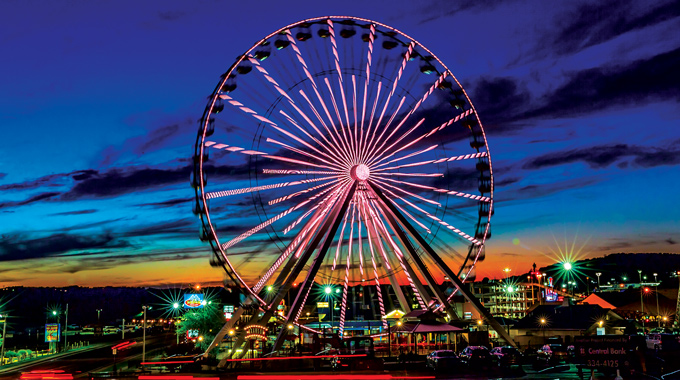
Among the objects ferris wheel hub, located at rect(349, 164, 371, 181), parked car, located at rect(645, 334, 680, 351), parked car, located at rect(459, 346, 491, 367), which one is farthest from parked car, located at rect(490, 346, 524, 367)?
ferris wheel hub, located at rect(349, 164, 371, 181)

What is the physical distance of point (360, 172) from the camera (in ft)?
159

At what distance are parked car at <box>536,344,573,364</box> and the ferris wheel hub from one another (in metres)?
17.2

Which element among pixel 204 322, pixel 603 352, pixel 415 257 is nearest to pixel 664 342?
pixel 415 257

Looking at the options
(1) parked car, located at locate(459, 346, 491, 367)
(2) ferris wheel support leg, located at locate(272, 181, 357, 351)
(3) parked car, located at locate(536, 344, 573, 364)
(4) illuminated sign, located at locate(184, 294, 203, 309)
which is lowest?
(3) parked car, located at locate(536, 344, 573, 364)

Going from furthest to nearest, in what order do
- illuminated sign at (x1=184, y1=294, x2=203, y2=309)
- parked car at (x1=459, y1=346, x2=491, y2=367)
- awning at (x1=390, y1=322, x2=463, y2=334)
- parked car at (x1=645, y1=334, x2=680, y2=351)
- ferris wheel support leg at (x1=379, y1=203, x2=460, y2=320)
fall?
illuminated sign at (x1=184, y1=294, x2=203, y2=309)
ferris wheel support leg at (x1=379, y1=203, x2=460, y2=320)
awning at (x1=390, y1=322, x2=463, y2=334)
parked car at (x1=645, y1=334, x2=680, y2=351)
parked car at (x1=459, y1=346, x2=491, y2=367)

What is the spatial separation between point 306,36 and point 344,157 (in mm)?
8976

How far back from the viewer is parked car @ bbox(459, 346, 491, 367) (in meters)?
41.4

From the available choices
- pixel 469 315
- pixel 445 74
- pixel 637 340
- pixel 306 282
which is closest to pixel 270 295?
pixel 306 282

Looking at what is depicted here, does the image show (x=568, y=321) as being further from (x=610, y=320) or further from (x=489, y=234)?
(x=489, y=234)

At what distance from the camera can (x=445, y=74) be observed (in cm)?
5272

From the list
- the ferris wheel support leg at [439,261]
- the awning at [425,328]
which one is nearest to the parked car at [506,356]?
the awning at [425,328]

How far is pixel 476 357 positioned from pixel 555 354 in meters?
7.97

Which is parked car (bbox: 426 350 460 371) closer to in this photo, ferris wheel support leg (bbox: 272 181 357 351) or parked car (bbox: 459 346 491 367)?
parked car (bbox: 459 346 491 367)

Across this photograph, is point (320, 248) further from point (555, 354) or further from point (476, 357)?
point (555, 354)
